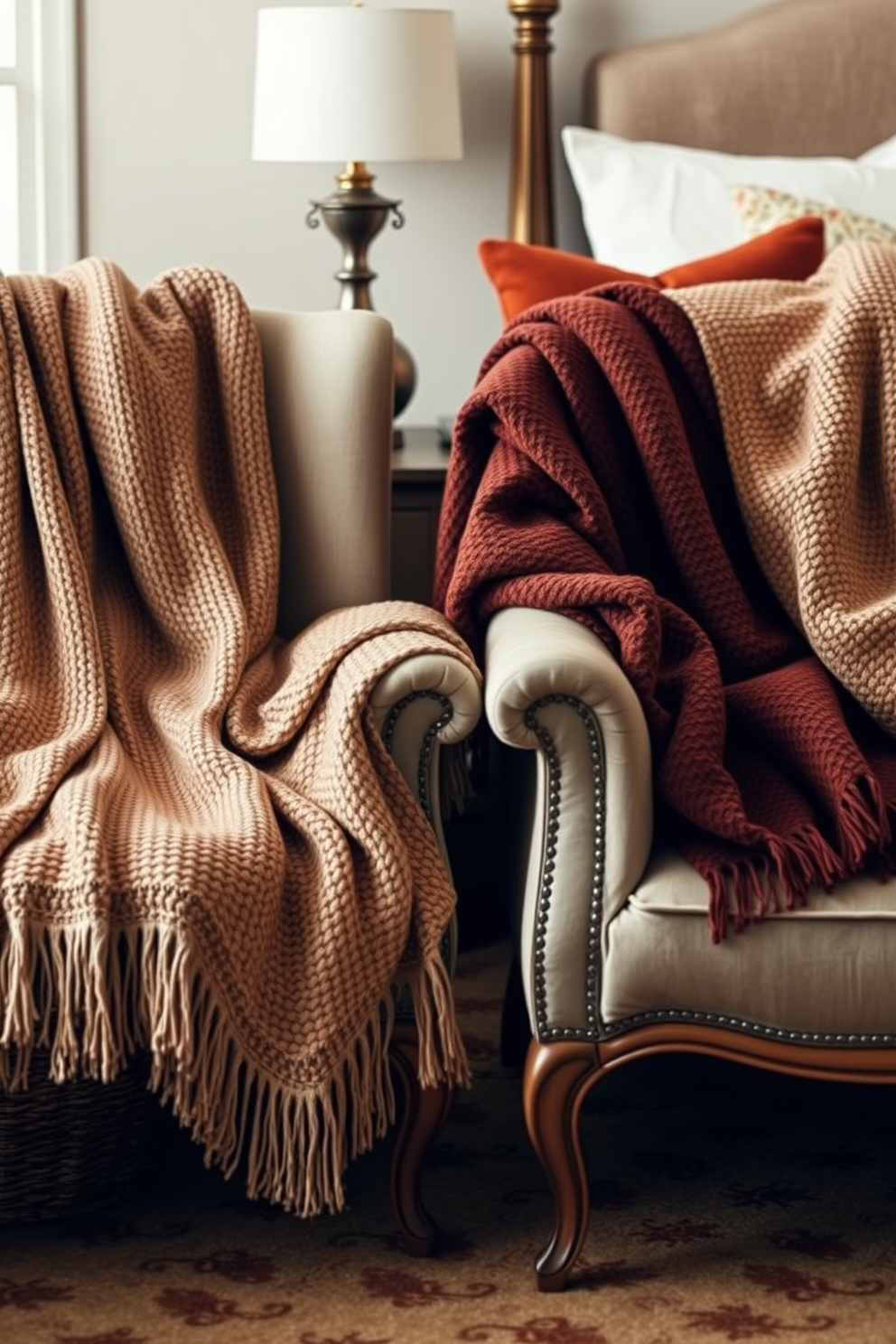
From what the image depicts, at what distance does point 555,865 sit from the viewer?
64.7 inches

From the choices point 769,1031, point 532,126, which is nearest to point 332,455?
point 769,1031

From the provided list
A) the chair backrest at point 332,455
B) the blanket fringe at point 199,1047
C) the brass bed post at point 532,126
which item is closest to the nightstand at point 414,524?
the chair backrest at point 332,455

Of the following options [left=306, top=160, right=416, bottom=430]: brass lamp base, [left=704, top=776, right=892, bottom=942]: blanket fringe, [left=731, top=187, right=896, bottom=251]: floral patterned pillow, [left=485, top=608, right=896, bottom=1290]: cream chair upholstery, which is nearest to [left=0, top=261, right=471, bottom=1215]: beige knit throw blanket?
[left=485, top=608, right=896, bottom=1290]: cream chair upholstery

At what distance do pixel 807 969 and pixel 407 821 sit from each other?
0.39 m

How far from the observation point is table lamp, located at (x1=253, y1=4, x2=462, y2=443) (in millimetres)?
2688

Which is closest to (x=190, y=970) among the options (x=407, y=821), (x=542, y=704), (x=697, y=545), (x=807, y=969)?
(x=407, y=821)

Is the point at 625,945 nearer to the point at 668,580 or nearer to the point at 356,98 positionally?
the point at 668,580

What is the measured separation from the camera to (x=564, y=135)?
294cm

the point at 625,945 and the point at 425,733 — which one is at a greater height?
the point at 425,733

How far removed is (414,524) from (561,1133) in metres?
1.04

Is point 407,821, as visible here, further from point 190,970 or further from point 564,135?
point 564,135

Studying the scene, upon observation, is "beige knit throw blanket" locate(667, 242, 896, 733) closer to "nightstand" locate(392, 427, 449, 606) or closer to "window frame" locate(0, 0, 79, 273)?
"nightstand" locate(392, 427, 449, 606)

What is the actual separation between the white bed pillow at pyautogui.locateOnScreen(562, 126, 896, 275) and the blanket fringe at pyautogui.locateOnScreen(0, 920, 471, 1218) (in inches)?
58.2

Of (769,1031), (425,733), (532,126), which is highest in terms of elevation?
(532,126)
